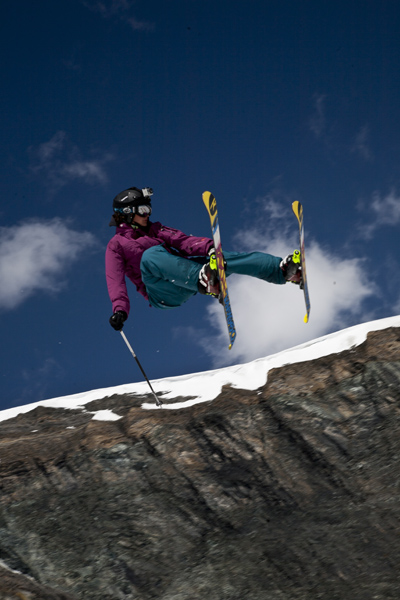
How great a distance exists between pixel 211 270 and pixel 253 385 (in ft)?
7.89

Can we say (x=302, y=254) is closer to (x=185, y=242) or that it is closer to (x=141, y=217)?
(x=185, y=242)

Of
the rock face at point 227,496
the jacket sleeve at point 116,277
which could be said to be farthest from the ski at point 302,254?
the jacket sleeve at point 116,277

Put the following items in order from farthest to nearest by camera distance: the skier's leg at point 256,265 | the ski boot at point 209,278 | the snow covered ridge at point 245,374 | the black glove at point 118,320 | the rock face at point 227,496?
the snow covered ridge at point 245,374 → the black glove at point 118,320 → the skier's leg at point 256,265 → the ski boot at point 209,278 → the rock face at point 227,496

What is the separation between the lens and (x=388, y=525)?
629cm

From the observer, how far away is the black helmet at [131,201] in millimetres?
8508

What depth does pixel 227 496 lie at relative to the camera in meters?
7.26

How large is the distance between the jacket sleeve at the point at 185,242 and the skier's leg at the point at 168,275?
21cm

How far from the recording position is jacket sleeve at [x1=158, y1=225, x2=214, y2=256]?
8117mm

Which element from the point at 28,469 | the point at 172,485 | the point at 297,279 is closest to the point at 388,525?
the point at 172,485

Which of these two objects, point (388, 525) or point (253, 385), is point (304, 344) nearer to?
point (253, 385)

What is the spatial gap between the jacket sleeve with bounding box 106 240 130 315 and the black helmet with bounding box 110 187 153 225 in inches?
20.1

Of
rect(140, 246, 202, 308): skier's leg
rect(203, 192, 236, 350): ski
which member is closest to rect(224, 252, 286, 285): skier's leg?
rect(203, 192, 236, 350): ski

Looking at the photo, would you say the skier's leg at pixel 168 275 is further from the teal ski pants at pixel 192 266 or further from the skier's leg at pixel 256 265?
the skier's leg at pixel 256 265

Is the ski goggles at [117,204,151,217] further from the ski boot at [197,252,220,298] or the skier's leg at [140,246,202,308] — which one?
the ski boot at [197,252,220,298]
